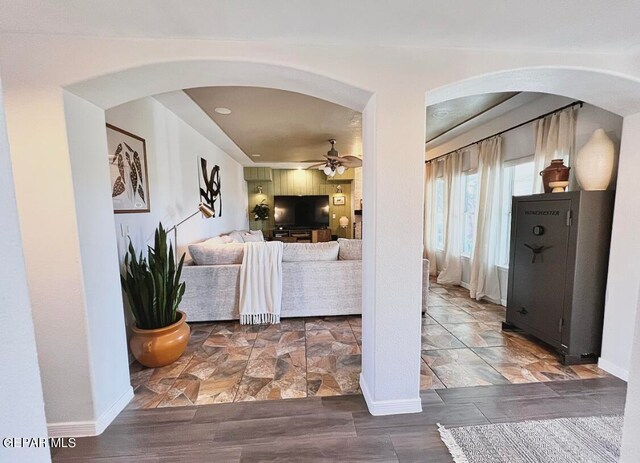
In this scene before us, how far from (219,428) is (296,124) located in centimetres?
329

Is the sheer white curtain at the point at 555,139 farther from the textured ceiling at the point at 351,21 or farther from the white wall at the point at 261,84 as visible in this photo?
the textured ceiling at the point at 351,21

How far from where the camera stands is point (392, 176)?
158 cm

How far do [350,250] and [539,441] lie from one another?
2.20 m

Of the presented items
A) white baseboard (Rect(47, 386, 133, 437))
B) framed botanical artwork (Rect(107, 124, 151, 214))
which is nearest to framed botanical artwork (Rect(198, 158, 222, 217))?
framed botanical artwork (Rect(107, 124, 151, 214))

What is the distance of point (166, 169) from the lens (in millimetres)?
2934

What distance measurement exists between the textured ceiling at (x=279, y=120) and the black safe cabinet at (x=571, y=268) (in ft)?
7.26

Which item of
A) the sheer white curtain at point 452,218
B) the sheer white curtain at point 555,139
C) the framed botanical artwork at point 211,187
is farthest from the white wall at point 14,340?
the sheer white curtain at point 452,218

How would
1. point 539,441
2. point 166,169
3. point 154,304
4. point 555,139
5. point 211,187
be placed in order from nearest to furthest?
point 539,441
point 154,304
point 555,139
point 166,169
point 211,187

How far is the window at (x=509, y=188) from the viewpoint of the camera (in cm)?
321

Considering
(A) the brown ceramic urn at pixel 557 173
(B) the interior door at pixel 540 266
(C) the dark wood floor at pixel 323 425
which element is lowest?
(C) the dark wood floor at pixel 323 425

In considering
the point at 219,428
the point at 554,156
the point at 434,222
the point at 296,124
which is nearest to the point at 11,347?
the point at 219,428

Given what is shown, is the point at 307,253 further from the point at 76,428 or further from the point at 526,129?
the point at 526,129

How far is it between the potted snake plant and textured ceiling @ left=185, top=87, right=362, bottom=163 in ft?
5.07

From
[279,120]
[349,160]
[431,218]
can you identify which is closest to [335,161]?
[349,160]
